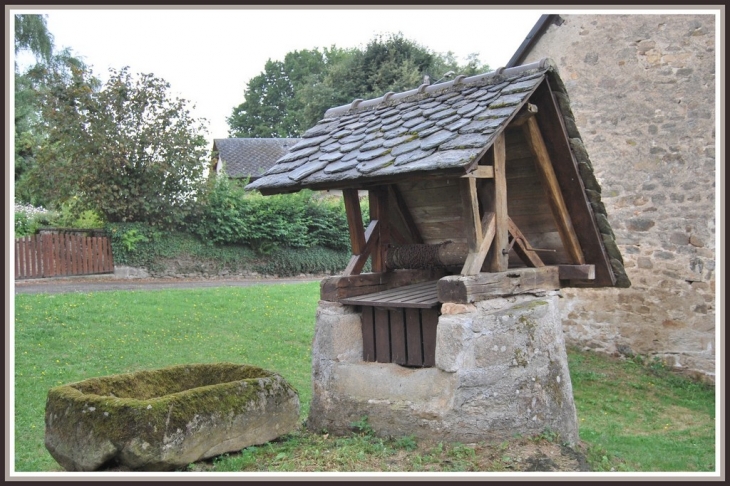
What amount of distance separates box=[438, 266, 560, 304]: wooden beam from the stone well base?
0.23 ft

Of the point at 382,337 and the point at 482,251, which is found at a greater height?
the point at 482,251

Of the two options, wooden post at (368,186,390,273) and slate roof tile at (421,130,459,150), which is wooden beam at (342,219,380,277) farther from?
slate roof tile at (421,130,459,150)

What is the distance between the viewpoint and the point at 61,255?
17328mm

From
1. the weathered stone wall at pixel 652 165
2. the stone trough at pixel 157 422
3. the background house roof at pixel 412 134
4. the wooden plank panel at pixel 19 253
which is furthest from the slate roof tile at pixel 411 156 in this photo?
the wooden plank panel at pixel 19 253

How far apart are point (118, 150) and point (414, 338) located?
14.7m

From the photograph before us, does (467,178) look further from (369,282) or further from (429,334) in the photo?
(369,282)

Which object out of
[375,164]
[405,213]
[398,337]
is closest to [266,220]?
[405,213]

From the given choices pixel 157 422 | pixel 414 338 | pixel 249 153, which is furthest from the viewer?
pixel 249 153

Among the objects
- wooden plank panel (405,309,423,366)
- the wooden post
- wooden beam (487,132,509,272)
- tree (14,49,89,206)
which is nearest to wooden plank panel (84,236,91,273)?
tree (14,49,89,206)

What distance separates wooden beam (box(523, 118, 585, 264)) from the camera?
5.52 meters

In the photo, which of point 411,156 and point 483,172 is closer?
point 411,156

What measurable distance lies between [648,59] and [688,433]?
5706mm

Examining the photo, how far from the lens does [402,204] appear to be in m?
6.84

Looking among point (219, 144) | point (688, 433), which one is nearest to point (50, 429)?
point (688, 433)
